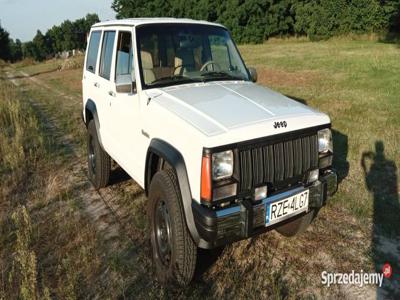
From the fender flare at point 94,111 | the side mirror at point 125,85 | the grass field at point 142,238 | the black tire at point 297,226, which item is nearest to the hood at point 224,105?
the side mirror at point 125,85

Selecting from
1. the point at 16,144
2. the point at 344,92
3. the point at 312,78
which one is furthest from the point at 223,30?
the point at 312,78

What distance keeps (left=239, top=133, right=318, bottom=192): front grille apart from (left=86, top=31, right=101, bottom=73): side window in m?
3.33

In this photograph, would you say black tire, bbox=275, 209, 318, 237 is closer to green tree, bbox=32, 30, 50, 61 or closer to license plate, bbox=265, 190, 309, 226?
license plate, bbox=265, 190, 309, 226

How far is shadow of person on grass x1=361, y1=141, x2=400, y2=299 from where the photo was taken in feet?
11.1

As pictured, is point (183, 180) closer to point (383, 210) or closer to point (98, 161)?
point (98, 161)

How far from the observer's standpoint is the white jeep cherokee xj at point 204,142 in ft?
8.83

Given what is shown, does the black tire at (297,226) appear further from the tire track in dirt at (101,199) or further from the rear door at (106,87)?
the rear door at (106,87)

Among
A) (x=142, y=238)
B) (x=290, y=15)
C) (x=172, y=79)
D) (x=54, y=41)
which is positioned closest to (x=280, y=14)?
(x=290, y=15)

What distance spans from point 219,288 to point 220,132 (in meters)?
1.43

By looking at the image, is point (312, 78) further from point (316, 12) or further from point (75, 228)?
point (316, 12)

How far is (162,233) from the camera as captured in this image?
10.9 ft

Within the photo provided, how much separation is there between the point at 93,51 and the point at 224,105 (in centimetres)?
303

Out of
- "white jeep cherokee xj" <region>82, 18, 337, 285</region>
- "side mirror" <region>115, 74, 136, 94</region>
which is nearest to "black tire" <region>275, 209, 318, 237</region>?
"white jeep cherokee xj" <region>82, 18, 337, 285</region>

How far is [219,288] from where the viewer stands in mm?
3166
